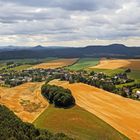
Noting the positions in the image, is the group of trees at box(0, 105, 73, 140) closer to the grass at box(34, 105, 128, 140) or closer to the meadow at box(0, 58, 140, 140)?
the grass at box(34, 105, 128, 140)

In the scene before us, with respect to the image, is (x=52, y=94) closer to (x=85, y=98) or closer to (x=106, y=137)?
(x=85, y=98)

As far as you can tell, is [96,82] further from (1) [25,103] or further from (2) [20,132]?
(2) [20,132]

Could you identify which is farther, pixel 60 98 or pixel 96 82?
pixel 96 82

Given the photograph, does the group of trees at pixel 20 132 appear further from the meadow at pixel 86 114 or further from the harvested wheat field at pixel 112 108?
the harvested wheat field at pixel 112 108

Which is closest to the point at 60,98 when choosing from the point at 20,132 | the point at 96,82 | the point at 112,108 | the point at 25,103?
the point at 25,103

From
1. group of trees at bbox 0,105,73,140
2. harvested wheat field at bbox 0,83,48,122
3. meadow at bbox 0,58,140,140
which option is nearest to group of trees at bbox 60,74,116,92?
meadow at bbox 0,58,140,140

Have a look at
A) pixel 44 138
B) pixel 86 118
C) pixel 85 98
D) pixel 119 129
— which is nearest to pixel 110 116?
pixel 86 118
